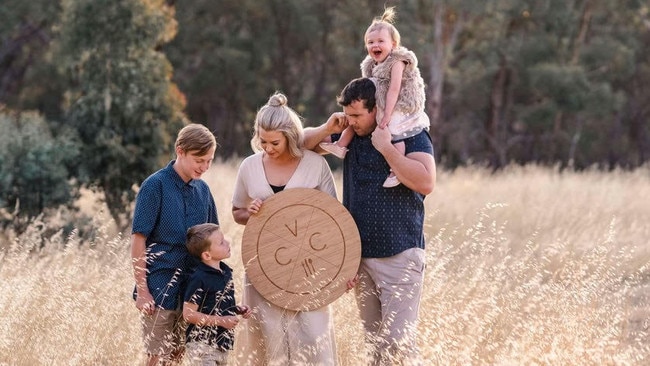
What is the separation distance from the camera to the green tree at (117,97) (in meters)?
11.6

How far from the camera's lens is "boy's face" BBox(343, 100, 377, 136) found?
4.86 m

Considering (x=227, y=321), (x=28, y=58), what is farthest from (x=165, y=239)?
(x=28, y=58)

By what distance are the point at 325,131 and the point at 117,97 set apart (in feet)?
23.6

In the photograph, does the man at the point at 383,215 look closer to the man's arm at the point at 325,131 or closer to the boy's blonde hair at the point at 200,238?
the man's arm at the point at 325,131

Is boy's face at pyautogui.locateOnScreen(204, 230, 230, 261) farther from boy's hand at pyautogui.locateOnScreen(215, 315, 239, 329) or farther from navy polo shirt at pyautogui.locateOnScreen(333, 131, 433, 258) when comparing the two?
navy polo shirt at pyautogui.locateOnScreen(333, 131, 433, 258)

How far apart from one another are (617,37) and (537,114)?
592 cm

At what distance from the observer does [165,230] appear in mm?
4867

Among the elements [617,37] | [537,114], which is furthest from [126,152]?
[617,37]

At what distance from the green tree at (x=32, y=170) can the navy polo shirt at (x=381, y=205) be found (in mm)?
6766

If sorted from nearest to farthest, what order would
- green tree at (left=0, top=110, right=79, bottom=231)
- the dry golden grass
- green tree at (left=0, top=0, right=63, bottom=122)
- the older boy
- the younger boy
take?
1. the younger boy
2. the older boy
3. the dry golden grass
4. green tree at (left=0, top=110, right=79, bottom=231)
5. green tree at (left=0, top=0, right=63, bottom=122)

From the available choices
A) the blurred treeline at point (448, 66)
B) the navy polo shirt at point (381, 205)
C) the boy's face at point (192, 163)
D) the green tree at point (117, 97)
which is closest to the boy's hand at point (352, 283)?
the navy polo shirt at point (381, 205)

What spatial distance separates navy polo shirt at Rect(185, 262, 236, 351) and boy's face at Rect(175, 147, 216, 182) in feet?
1.51

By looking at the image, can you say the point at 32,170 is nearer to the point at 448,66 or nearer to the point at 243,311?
the point at 243,311

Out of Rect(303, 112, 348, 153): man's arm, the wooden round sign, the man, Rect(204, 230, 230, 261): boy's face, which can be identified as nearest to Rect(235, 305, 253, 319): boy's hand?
the wooden round sign
